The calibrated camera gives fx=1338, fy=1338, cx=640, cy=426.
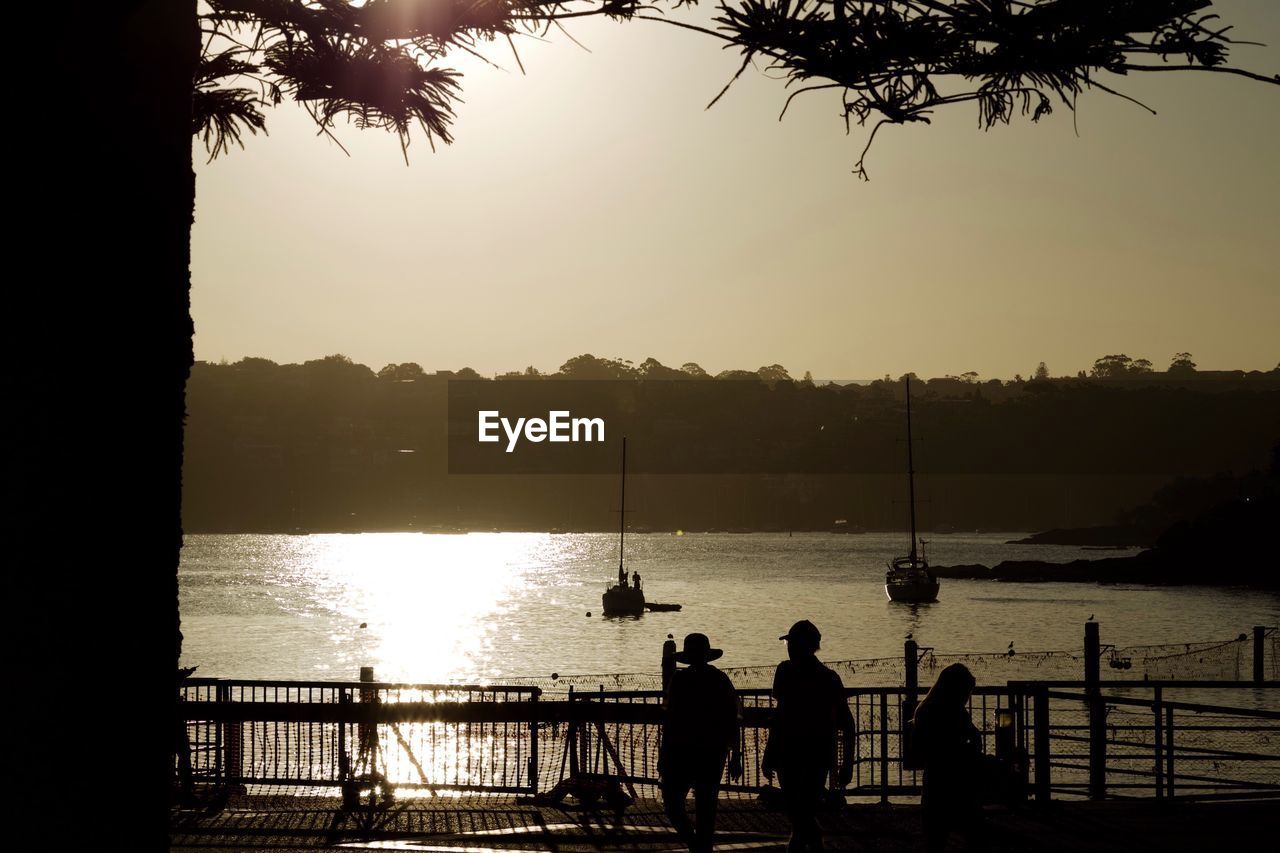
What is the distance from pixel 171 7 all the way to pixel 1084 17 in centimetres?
393

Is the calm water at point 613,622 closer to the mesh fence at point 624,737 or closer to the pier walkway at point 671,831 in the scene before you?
the mesh fence at point 624,737

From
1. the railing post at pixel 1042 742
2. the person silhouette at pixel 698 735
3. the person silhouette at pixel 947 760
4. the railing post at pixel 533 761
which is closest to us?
the person silhouette at pixel 947 760

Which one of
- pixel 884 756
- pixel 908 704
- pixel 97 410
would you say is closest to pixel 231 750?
pixel 884 756

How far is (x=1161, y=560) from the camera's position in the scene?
169 metres

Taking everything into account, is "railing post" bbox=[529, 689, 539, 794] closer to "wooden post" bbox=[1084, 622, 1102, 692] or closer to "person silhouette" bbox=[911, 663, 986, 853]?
"person silhouette" bbox=[911, 663, 986, 853]

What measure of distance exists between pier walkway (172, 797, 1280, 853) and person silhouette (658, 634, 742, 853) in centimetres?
150

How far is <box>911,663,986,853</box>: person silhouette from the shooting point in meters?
9.47

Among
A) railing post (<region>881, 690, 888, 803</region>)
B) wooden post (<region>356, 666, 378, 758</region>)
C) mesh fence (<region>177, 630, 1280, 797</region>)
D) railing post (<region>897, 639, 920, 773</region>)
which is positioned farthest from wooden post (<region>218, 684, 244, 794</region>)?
railing post (<region>897, 639, 920, 773</region>)

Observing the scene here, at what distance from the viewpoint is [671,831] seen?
12.7 m

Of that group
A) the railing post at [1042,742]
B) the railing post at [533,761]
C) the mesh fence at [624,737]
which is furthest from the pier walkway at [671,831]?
the mesh fence at [624,737]

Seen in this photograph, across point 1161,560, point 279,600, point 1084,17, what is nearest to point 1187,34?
point 1084,17

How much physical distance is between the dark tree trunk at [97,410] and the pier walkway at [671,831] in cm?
835

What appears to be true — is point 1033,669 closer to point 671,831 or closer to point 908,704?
point 908,704

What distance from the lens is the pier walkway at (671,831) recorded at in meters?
11.5
